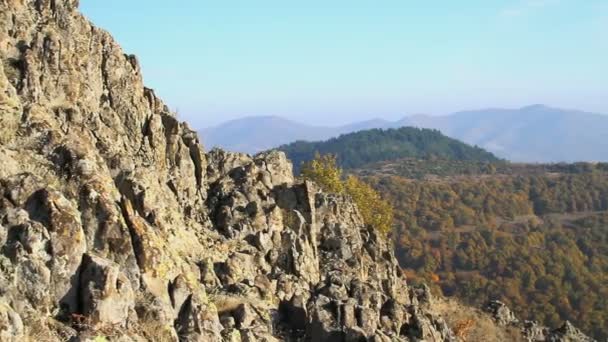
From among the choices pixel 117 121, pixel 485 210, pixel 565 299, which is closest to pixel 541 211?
pixel 485 210

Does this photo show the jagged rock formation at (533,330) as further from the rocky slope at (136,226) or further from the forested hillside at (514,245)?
the forested hillside at (514,245)

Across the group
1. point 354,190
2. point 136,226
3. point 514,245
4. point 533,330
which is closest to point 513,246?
point 514,245

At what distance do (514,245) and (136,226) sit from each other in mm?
137747

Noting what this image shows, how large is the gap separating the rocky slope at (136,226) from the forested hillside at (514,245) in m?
82.3

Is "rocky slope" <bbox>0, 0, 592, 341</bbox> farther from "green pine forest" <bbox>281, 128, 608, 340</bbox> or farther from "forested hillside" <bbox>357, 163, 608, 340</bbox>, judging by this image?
"forested hillside" <bbox>357, 163, 608, 340</bbox>

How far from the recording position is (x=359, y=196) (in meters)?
76.6

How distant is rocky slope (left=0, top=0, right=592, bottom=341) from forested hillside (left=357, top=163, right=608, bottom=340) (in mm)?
82279

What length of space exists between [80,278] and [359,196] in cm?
6007

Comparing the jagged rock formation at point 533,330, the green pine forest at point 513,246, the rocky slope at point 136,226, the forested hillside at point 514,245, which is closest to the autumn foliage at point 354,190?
the jagged rock formation at point 533,330

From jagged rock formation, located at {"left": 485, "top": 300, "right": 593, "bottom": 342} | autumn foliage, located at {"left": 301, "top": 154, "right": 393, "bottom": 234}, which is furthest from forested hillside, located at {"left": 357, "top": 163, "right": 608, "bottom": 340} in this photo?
jagged rock formation, located at {"left": 485, "top": 300, "right": 593, "bottom": 342}

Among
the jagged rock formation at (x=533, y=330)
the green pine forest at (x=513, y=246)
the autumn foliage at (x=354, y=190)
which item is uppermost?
the autumn foliage at (x=354, y=190)

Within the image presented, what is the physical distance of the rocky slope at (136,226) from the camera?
17.5 metres

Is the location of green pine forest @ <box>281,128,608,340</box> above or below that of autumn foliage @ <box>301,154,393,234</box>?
below

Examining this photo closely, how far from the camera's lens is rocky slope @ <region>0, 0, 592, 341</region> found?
57.5ft
